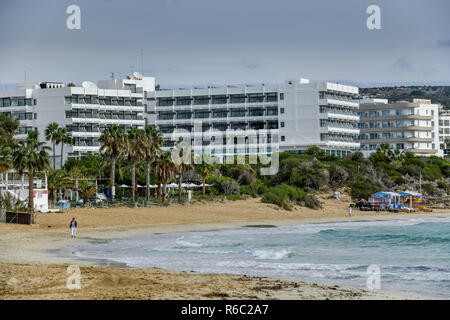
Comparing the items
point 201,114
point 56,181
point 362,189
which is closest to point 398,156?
point 362,189

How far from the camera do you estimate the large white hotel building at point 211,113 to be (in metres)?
113

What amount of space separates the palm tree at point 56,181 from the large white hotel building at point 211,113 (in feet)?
142

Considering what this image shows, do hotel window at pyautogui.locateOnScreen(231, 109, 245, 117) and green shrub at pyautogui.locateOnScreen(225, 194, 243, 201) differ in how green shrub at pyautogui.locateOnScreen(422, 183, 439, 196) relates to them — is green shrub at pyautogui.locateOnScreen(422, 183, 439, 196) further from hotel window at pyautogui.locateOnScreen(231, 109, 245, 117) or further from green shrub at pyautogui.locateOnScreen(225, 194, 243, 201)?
green shrub at pyautogui.locateOnScreen(225, 194, 243, 201)

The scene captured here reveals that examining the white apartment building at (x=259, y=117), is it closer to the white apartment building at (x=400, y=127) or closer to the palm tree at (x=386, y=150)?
Result: the palm tree at (x=386, y=150)

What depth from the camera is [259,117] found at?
117 m

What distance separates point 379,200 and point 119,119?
4917 cm

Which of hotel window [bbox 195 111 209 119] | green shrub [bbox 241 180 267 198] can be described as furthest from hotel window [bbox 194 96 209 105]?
green shrub [bbox 241 180 267 198]

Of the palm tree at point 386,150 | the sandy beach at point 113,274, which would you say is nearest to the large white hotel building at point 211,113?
the palm tree at point 386,150

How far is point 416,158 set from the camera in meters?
119

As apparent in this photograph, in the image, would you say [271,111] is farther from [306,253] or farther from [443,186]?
[306,253]

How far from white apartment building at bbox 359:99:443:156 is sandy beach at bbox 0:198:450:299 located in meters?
77.5

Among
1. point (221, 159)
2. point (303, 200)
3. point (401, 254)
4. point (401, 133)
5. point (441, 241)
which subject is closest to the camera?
point (401, 254)
